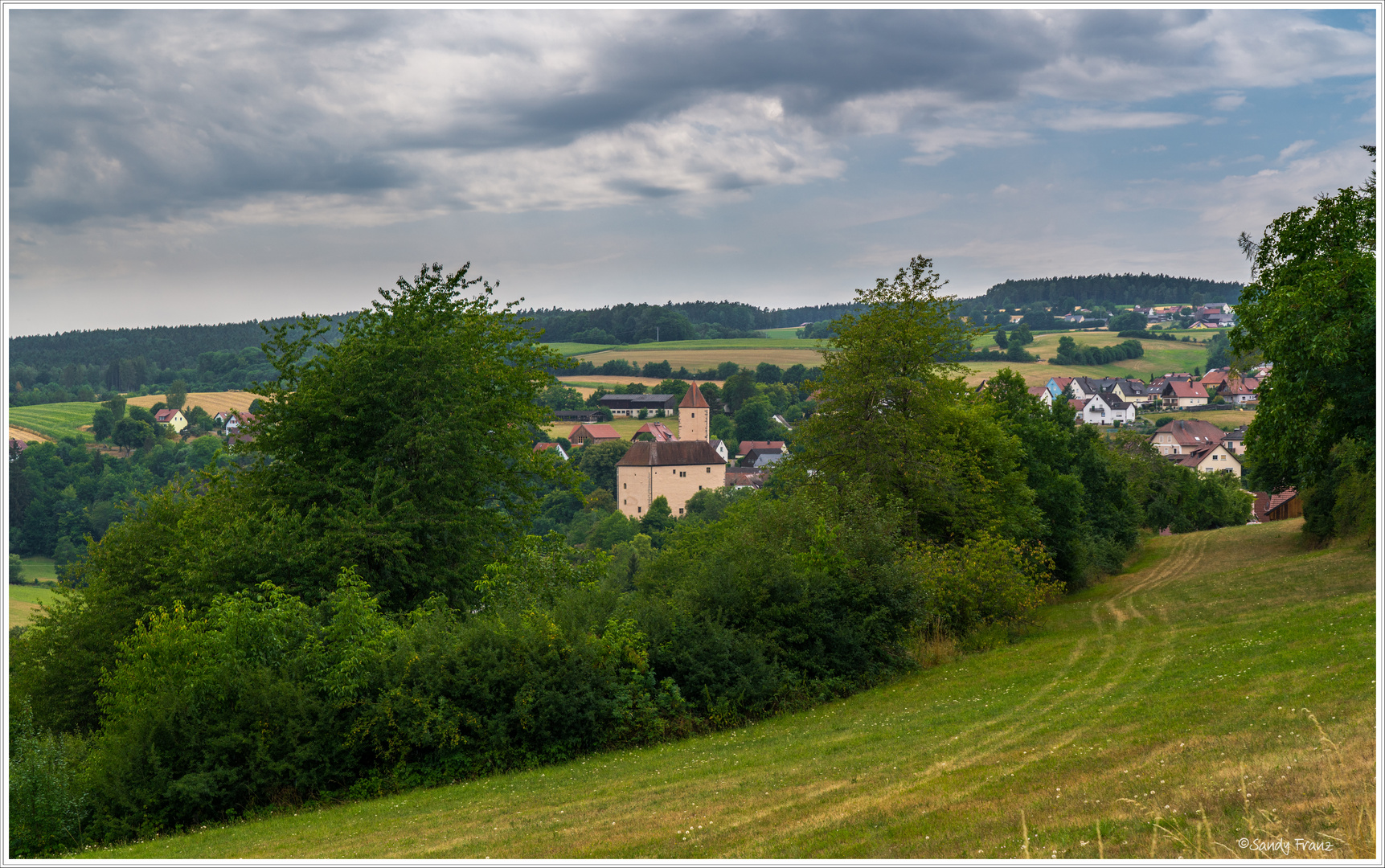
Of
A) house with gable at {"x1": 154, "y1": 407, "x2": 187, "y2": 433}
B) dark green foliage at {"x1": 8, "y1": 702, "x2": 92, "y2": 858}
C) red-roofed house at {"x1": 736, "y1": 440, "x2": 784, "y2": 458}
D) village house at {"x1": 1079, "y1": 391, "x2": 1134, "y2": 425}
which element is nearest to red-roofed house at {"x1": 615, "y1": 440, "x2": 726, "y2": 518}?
red-roofed house at {"x1": 736, "y1": 440, "x2": 784, "y2": 458}

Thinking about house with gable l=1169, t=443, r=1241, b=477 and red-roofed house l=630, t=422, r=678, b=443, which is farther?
red-roofed house l=630, t=422, r=678, b=443

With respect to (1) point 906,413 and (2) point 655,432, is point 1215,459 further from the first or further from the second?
(1) point 906,413

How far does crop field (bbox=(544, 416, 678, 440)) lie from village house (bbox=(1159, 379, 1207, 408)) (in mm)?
76506

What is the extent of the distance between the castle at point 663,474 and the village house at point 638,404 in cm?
3652

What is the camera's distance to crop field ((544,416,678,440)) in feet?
485

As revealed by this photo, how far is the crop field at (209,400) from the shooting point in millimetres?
111625

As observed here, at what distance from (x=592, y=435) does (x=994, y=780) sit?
13625cm

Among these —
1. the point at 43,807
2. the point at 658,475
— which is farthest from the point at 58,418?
the point at 43,807

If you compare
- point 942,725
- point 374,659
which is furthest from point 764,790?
point 374,659

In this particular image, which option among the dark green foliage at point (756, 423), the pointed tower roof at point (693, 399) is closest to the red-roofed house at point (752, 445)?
the dark green foliage at point (756, 423)

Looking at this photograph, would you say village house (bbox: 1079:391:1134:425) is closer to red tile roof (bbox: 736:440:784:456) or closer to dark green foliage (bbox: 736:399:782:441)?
red tile roof (bbox: 736:440:784:456)

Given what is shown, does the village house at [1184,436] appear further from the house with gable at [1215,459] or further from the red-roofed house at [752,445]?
the red-roofed house at [752,445]

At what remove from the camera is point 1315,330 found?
18453mm

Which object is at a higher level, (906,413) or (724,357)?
(724,357)
